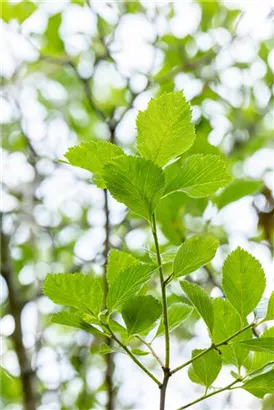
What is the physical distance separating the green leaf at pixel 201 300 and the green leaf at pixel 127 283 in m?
0.03

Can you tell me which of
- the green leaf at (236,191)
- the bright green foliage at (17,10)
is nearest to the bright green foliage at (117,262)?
the green leaf at (236,191)

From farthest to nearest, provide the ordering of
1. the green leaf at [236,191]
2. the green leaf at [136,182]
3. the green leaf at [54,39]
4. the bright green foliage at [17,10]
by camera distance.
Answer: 1. the green leaf at [54,39]
2. the bright green foliage at [17,10]
3. the green leaf at [236,191]
4. the green leaf at [136,182]

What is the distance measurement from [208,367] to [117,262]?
9cm

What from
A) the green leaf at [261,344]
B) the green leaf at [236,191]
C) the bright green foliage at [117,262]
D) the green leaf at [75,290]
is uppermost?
the green leaf at [236,191]

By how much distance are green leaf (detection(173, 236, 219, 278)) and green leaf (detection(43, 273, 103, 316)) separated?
0.05m

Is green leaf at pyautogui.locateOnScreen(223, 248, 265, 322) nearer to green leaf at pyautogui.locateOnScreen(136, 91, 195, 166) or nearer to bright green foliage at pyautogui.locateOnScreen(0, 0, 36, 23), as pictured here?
green leaf at pyautogui.locateOnScreen(136, 91, 195, 166)

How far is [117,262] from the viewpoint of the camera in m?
0.46

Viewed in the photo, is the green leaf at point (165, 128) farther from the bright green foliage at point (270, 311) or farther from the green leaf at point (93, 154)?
the bright green foliage at point (270, 311)

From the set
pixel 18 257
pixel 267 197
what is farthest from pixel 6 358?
pixel 267 197

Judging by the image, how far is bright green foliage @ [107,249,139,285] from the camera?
453 mm

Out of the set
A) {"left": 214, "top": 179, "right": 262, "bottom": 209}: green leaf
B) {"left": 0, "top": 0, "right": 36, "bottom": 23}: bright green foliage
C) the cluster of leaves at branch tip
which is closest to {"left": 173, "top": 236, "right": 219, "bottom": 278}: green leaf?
the cluster of leaves at branch tip

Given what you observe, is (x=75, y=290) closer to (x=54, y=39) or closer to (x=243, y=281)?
(x=243, y=281)

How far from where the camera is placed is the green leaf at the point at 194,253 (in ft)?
1.36

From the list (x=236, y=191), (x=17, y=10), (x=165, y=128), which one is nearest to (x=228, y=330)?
(x=165, y=128)
